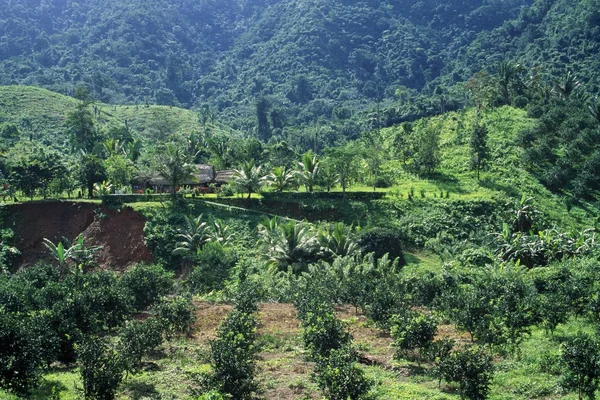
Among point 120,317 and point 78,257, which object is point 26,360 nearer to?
point 120,317

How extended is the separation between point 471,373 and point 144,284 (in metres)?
17.6

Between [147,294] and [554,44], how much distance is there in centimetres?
11531

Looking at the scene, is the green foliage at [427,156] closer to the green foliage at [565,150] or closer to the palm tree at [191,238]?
the green foliage at [565,150]

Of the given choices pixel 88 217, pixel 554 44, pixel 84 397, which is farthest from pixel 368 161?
pixel 554 44

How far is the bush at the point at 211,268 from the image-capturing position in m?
36.0

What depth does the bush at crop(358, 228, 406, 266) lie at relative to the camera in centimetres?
3838

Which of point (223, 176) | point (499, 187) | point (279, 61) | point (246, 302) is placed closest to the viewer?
point (246, 302)

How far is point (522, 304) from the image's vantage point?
956 inches

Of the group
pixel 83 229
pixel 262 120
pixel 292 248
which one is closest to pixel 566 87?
pixel 292 248

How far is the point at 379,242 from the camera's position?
38.6 m

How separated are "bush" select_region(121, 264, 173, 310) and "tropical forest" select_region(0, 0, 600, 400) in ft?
0.48

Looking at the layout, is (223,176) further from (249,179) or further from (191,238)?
(191,238)

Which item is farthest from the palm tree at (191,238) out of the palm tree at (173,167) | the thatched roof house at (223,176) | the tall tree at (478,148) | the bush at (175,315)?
the tall tree at (478,148)

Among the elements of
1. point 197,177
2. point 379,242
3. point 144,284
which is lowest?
point 144,284
